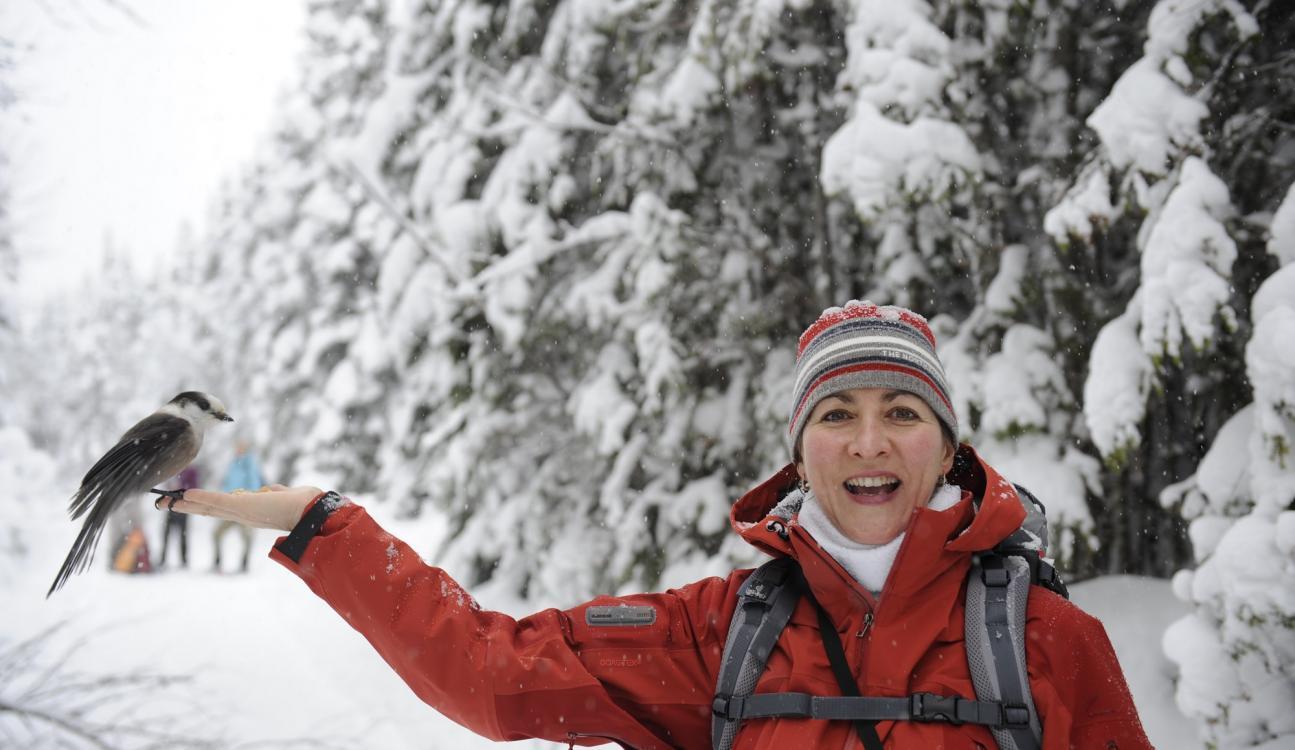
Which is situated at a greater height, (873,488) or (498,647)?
(873,488)

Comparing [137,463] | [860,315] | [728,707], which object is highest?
[860,315]

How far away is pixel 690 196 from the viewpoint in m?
7.13

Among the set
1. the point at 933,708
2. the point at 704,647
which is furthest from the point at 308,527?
the point at 933,708

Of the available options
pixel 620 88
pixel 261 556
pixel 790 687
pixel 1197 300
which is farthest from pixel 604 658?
pixel 261 556

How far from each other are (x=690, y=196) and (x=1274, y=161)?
3954 mm

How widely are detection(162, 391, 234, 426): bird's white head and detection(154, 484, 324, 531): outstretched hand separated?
0.52ft

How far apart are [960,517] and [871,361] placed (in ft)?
1.22

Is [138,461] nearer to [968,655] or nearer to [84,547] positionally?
[84,547]

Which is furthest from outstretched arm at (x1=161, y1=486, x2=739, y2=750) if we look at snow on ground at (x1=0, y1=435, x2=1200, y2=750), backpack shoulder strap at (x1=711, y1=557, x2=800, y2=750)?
snow on ground at (x1=0, y1=435, x2=1200, y2=750)

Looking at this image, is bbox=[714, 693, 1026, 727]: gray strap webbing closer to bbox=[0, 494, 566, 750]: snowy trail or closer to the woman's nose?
the woman's nose

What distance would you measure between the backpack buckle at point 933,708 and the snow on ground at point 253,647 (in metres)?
3.47

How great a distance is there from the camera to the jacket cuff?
184cm

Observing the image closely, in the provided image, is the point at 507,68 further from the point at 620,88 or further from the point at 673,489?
the point at 673,489

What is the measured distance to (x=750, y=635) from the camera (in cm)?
179
